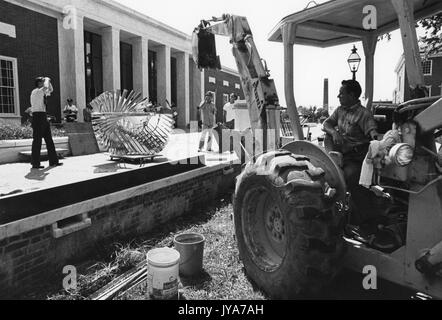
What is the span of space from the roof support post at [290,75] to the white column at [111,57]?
16.2m

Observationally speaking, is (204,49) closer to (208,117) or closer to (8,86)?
(208,117)

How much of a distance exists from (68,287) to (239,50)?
Answer: 11.2 feet

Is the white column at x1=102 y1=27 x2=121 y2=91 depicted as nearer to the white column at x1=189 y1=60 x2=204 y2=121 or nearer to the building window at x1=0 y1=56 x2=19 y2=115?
the building window at x1=0 y1=56 x2=19 y2=115

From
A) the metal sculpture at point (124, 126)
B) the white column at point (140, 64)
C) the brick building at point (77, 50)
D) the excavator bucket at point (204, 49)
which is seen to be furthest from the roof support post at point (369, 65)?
the white column at point (140, 64)

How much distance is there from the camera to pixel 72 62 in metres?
16.1

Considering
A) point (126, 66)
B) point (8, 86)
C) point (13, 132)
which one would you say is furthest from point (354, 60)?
point (126, 66)

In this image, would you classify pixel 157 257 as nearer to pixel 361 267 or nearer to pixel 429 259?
pixel 361 267

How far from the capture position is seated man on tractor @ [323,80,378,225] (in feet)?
11.6

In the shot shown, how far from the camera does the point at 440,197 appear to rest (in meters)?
2.58

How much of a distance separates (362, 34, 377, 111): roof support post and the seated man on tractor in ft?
2.41

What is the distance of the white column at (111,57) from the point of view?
18297 mm

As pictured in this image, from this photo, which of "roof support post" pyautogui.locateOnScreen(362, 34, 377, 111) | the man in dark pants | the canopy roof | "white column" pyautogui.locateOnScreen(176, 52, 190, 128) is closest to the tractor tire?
the canopy roof

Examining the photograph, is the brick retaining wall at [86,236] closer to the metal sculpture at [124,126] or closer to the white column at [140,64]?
the metal sculpture at [124,126]

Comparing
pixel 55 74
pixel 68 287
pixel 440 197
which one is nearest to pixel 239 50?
pixel 440 197
